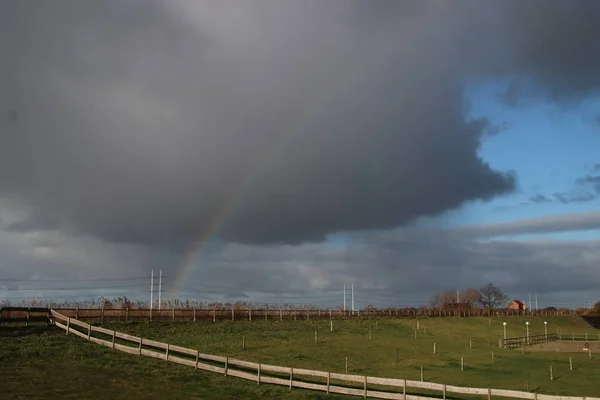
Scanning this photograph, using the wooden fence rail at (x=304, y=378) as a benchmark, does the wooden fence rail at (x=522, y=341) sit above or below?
below

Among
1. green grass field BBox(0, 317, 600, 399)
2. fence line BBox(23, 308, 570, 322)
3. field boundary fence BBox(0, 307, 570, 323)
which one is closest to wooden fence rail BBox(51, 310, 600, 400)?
green grass field BBox(0, 317, 600, 399)

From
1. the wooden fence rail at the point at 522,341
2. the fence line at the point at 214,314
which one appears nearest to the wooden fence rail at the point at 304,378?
the fence line at the point at 214,314

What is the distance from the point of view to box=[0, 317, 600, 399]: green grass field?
33094 millimetres

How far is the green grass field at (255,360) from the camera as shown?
33094mm

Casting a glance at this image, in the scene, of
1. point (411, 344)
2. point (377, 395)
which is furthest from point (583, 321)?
point (377, 395)

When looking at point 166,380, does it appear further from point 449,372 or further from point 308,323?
point 308,323

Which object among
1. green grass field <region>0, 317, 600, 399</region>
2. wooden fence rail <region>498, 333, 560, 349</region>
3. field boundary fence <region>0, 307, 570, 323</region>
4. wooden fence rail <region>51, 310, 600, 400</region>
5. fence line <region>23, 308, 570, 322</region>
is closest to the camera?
green grass field <region>0, 317, 600, 399</region>

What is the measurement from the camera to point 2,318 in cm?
5278

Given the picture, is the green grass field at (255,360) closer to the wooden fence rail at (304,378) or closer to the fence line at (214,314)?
the wooden fence rail at (304,378)

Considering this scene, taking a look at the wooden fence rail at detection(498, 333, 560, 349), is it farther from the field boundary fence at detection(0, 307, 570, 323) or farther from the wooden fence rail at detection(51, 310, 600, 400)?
the wooden fence rail at detection(51, 310, 600, 400)

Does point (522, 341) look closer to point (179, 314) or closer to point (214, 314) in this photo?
point (214, 314)

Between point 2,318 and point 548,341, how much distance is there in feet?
311

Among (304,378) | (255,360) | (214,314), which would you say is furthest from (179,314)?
(304,378)

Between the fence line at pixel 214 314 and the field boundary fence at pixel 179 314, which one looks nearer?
the field boundary fence at pixel 179 314
